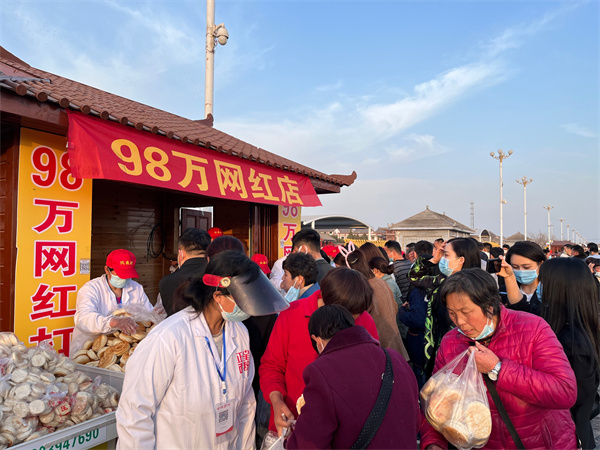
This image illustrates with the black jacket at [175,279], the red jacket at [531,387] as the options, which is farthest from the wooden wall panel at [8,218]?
the red jacket at [531,387]

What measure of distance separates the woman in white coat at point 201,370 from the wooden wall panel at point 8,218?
2.93 m

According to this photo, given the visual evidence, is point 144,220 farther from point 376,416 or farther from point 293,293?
point 376,416

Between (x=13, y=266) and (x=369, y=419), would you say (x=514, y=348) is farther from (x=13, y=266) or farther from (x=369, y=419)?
(x=13, y=266)

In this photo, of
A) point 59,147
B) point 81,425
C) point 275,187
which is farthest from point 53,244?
point 275,187

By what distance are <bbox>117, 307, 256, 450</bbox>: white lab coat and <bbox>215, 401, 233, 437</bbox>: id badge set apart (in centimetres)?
→ 3

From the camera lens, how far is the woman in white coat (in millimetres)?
1786

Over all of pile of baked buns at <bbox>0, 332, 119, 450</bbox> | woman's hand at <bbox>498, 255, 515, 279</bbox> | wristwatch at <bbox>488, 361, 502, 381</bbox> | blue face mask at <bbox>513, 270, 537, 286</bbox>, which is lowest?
pile of baked buns at <bbox>0, 332, 119, 450</bbox>

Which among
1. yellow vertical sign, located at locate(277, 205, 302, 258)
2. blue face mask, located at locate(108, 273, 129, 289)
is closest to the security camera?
yellow vertical sign, located at locate(277, 205, 302, 258)

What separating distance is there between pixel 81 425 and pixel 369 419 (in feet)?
5.72

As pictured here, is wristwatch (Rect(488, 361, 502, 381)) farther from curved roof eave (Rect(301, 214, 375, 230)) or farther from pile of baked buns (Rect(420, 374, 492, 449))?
curved roof eave (Rect(301, 214, 375, 230))

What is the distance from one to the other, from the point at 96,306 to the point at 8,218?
53.3 inches

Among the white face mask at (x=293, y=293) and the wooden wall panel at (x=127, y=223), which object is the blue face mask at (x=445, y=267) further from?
the wooden wall panel at (x=127, y=223)

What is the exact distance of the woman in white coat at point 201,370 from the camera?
179cm

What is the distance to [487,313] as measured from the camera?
77.0 inches
